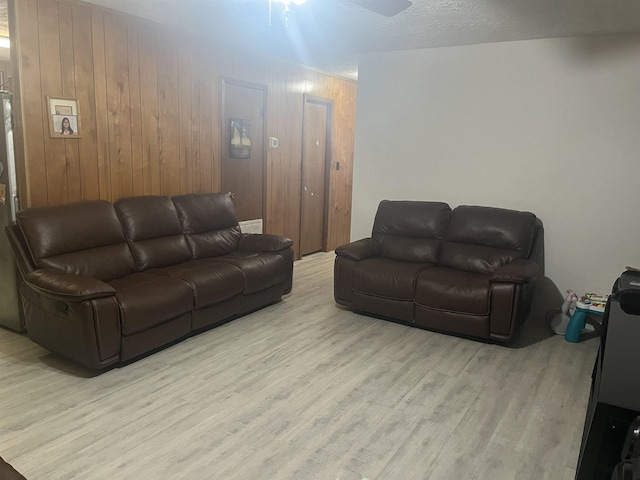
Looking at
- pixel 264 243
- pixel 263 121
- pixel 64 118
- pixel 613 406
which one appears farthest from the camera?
pixel 263 121

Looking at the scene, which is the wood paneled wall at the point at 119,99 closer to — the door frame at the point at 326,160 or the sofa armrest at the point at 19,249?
the sofa armrest at the point at 19,249

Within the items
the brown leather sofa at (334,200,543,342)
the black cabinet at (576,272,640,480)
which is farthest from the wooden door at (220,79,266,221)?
the black cabinet at (576,272,640,480)

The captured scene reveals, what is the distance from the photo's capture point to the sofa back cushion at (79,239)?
3.24 meters

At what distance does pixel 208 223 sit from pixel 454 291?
2215 millimetres

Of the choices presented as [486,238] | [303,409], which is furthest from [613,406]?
[486,238]

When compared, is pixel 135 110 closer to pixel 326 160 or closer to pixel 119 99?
pixel 119 99

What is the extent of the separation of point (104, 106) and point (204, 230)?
1290 mm

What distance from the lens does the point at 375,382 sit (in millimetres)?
3082

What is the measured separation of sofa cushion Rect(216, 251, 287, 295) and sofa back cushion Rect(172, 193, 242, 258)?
0.46 ft

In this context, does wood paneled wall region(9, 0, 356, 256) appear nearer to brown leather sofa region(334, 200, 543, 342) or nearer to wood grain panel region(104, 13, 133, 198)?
wood grain panel region(104, 13, 133, 198)

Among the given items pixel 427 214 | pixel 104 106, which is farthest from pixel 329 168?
pixel 104 106

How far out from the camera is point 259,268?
411 cm

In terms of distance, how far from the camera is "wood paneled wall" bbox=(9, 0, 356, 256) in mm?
3467

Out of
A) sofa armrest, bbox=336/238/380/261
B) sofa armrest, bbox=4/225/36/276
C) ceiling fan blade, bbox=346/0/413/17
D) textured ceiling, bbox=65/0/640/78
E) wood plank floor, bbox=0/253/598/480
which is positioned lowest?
wood plank floor, bbox=0/253/598/480
